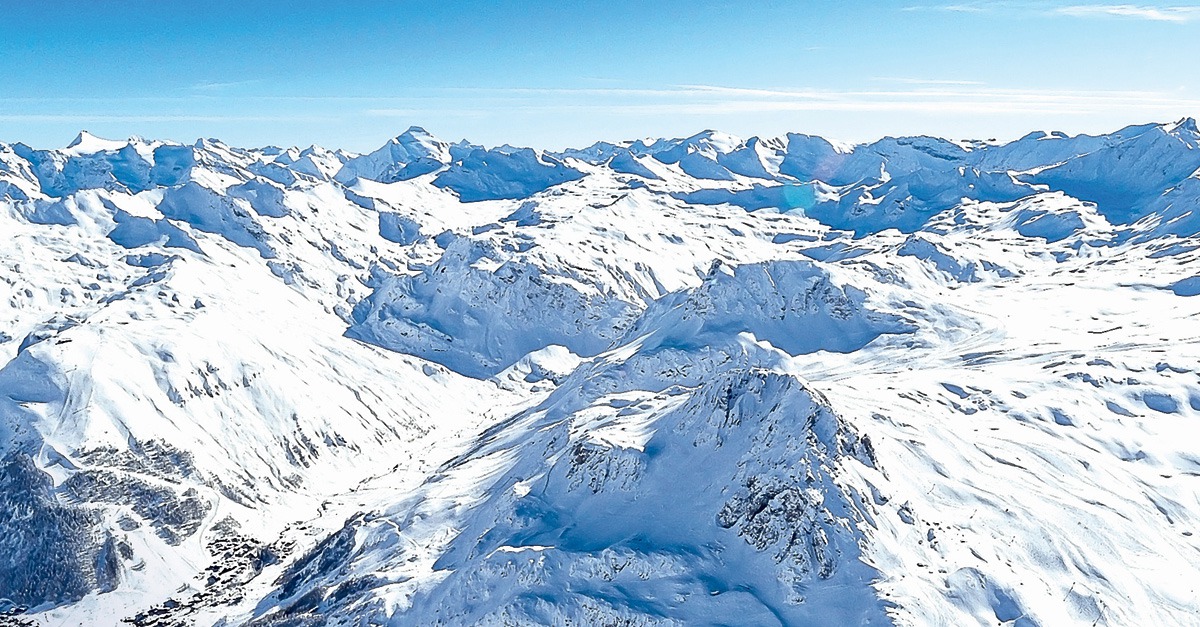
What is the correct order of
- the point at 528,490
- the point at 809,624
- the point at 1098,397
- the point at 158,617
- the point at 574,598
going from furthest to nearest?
the point at 1098,397 < the point at 158,617 < the point at 528,490 < the point at 574,598 < the point at 809,624

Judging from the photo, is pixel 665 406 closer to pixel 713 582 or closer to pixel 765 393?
pixel 765 393

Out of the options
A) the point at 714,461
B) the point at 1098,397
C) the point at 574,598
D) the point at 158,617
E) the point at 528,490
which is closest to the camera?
the point at 574,598

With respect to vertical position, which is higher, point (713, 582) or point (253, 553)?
point (713, 582)

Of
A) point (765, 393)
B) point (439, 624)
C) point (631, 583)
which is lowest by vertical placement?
point (439, 624)

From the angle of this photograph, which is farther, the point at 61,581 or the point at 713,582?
the point at 61,581

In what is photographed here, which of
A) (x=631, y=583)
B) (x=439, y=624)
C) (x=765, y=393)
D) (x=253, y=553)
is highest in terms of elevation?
(x=765, y=393)

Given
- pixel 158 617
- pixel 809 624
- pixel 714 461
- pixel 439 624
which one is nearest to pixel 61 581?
pixel 158 617

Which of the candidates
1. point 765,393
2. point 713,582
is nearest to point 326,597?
point 713,582

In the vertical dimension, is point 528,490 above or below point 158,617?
above

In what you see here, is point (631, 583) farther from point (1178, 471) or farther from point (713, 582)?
point (1178, 471)
